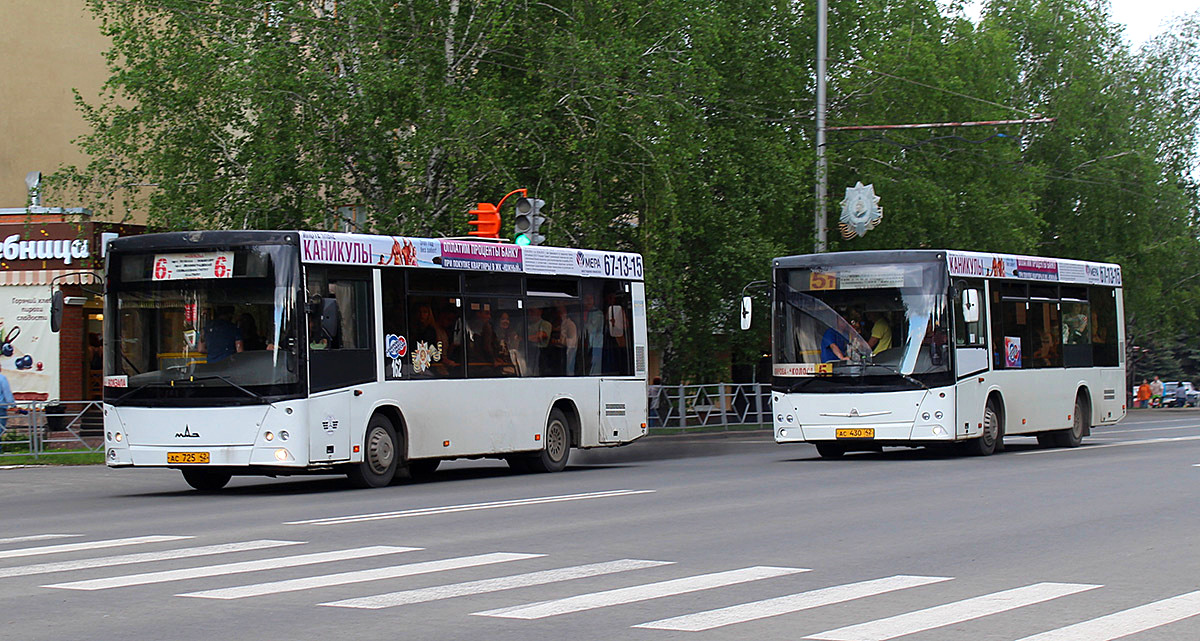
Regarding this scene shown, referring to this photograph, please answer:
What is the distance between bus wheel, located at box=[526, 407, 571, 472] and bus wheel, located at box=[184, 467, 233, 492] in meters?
4.42

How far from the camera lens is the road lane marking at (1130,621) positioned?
26.0ft

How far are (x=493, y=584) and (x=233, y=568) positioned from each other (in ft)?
6.46

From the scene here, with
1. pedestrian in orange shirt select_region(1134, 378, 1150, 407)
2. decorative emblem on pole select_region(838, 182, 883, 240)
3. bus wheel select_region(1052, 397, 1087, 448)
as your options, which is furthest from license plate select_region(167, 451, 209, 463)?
pedestrian in orange shirt select_region(1134, 378, 1150, 407)

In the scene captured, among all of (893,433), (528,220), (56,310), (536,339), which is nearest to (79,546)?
(56,310)

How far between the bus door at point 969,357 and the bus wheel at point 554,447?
5.68 meters

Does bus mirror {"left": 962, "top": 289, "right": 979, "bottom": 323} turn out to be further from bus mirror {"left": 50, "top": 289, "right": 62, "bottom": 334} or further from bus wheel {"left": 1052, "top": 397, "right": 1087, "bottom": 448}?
bus mirror {"left": 50, "top": 289, "right": 62, "bottom": 334}

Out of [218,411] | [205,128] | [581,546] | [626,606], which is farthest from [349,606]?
[205,128]

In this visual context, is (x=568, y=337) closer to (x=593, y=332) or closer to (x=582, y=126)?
(x=593, y=332)

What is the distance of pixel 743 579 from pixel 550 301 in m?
12.7

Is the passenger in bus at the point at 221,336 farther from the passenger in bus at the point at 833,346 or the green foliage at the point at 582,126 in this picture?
the green foliage at the point at 582,126

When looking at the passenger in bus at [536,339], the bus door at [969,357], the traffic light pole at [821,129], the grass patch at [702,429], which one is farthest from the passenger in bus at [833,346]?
the grass patch at [702,429]

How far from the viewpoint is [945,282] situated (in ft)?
78.4

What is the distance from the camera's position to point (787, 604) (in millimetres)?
9125

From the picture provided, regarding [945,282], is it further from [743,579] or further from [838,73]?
[838,73]
